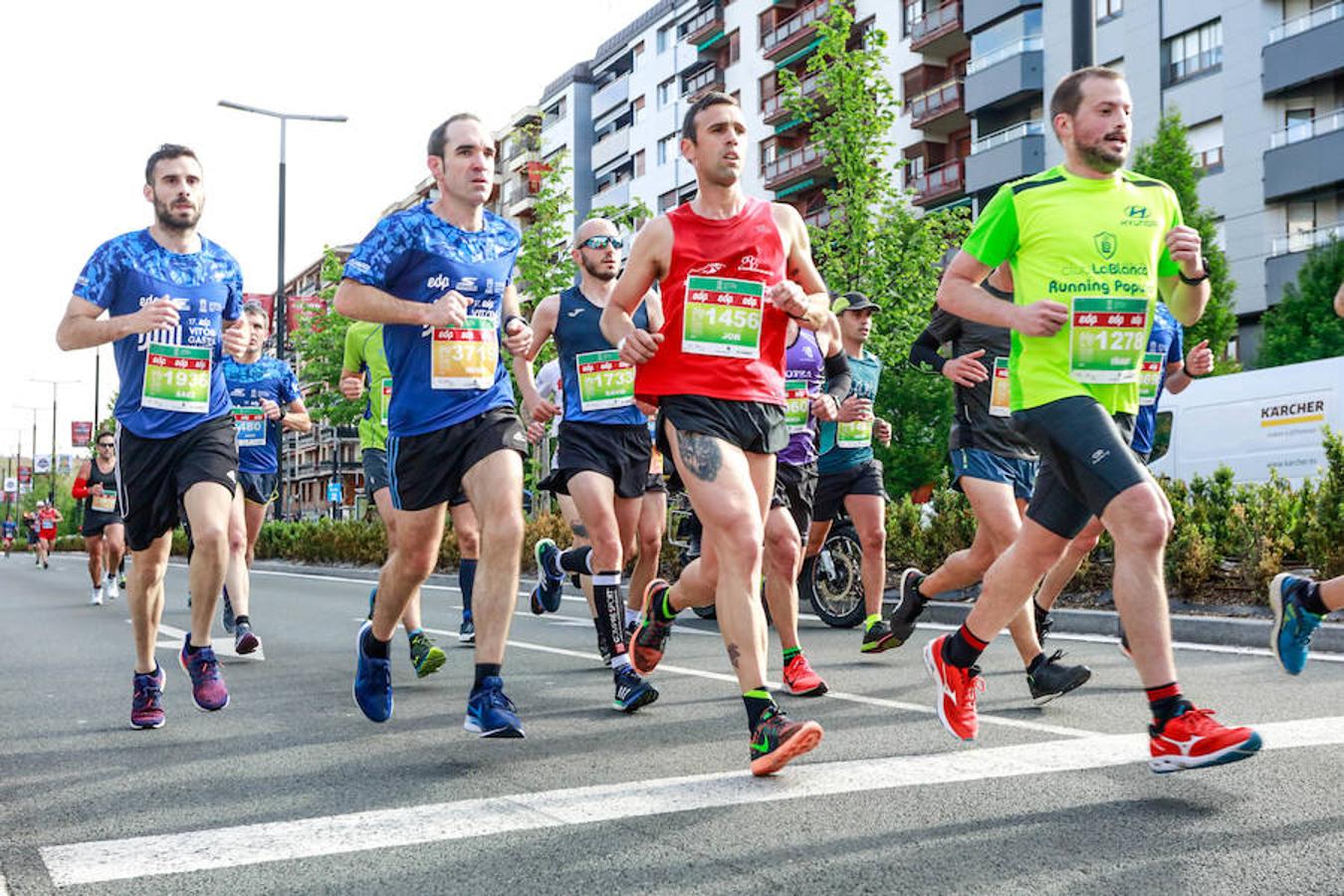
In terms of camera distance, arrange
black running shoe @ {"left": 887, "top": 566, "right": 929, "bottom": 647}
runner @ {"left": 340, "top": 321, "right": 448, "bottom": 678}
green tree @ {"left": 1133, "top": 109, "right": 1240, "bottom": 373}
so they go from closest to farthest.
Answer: black running shoe @ {"left": 887, "top": 566, "right": 929, "bottom": 647} → runner @ {"left": 340, "top": 321, "right": 448, "bottom": 678} → green tree @ {"left": 1133, "top": 109, "right": 1240, "bottom": 373}

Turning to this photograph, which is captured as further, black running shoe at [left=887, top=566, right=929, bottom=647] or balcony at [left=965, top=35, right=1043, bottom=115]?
balcony at [left=965, top=35, right=1043, bottom=115]

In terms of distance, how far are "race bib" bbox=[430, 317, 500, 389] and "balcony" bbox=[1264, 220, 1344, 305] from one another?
32.5 meters

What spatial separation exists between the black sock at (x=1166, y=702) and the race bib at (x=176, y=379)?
12.9 feet

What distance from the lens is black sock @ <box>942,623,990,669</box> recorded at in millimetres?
4895

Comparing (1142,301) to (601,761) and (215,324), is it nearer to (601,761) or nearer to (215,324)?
(601,761)

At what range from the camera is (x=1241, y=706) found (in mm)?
5887

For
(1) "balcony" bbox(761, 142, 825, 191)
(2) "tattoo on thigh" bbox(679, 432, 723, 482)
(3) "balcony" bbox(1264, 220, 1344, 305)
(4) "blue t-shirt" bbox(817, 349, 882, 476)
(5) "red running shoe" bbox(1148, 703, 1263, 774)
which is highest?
(1) "balcony" bbox(761, 142, 825, 191)

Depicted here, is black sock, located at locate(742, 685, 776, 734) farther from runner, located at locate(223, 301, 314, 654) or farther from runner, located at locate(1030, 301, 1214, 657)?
runner, located at locate(223, 301, 314, 654)

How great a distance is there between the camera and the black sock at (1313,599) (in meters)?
4.84

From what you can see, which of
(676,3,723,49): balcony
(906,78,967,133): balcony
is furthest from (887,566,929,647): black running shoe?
(676,3,723,49): balcony

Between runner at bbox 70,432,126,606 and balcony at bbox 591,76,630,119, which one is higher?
balcony at bbox 591,76,630,119

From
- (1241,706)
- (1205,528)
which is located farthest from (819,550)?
(1241,706)

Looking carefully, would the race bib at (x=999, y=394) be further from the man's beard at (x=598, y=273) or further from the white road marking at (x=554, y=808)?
the white road marking at (x=554, y=808)

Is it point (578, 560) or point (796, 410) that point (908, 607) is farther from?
point (578, 560)
